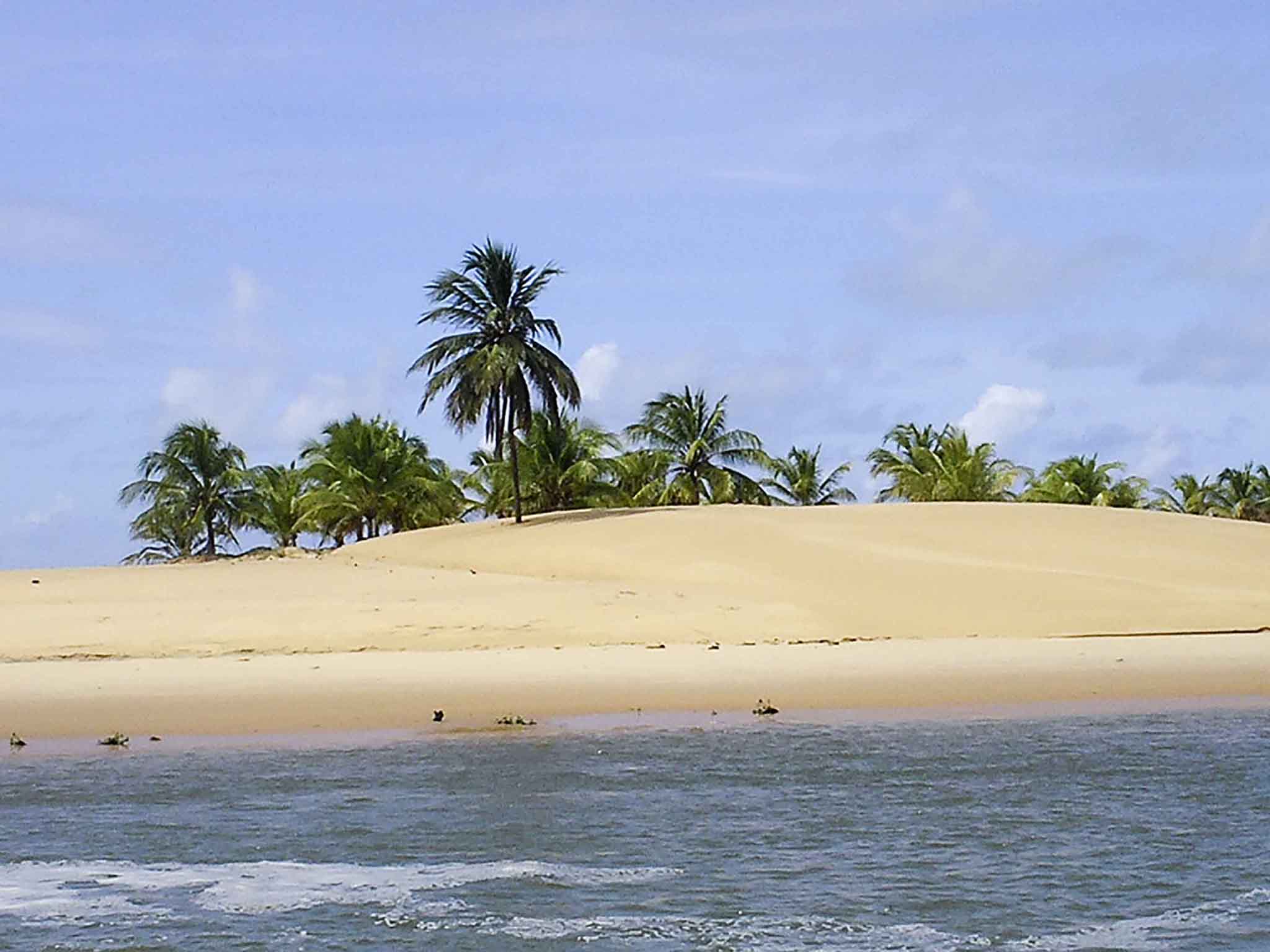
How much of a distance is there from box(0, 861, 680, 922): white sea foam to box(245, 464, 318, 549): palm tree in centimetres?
3154

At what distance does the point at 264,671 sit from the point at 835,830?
9.27 meters

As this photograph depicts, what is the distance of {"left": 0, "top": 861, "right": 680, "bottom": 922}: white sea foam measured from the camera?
31.0 feet

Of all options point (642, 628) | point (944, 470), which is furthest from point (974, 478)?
point (642, 628)

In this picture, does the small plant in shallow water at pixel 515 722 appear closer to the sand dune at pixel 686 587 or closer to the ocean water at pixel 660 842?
the ocean water at pixel 660 842

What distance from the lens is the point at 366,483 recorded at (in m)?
41.6

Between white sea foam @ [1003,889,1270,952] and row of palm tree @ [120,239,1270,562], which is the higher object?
row of palm tree @ [120,239,1270,562]

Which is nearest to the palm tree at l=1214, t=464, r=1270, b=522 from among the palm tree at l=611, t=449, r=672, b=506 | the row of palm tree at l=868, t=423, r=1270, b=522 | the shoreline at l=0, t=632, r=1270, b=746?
the row of palm tree at l=868, t=423, r=1270, b=522

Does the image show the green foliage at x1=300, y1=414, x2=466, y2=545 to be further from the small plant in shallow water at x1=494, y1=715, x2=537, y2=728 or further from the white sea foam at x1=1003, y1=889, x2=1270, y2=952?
the white sea foam at x1=1003, y1=889, x2=1270, y2=952

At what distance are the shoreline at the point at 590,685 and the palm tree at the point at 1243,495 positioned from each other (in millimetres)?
43514

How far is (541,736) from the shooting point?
15.2m

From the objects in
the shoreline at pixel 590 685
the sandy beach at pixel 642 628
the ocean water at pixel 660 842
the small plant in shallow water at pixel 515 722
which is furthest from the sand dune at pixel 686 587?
the ocean water at pixel 660 842

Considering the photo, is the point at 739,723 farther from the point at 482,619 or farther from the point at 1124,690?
the point at 482,619

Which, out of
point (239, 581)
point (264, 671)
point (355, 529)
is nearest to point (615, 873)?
point (264, 671)

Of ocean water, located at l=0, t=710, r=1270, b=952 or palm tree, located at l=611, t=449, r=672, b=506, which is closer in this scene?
ocean water, located at l=0, t=710, r=1270, b=952
